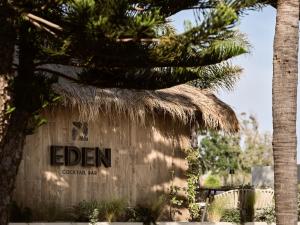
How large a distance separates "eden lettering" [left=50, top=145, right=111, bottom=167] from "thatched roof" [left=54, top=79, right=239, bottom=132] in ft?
2.16

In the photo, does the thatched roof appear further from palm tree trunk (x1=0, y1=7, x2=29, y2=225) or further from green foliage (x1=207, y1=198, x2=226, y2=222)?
palm tree trunk (x1=0, y1=7, x2=29, y2=225)

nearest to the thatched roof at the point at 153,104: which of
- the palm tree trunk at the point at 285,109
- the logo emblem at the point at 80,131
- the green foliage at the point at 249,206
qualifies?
the logo emblem at the point at 80,131

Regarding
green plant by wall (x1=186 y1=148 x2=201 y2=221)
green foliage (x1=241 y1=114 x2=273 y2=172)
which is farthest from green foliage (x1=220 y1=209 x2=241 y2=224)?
green foliage (x1=241 y1=114 x2=273 y2=172)

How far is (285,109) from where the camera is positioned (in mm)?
9766

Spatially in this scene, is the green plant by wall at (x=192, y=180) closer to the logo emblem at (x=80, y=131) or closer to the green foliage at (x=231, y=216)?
the green foliage at (x=231, y=216)

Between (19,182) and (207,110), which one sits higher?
(207,110)

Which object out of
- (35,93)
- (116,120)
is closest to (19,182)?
(116,120)

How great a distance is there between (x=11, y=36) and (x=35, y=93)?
876 mm

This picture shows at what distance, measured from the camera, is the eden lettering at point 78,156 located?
524 inches

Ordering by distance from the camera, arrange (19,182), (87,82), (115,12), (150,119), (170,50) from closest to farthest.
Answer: (115,12) < (170,50) < (87,82) < (19,182) < (150,119)

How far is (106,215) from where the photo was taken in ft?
43.3

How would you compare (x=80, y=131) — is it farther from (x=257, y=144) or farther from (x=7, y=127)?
(x=257, y=144)

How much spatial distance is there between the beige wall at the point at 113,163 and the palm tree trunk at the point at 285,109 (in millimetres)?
4884

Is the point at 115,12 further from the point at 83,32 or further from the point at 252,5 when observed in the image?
the point at 252,5
